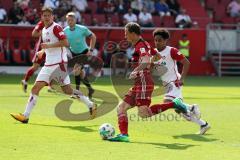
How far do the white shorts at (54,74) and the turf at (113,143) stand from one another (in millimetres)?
846

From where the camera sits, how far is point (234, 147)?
1052 cm

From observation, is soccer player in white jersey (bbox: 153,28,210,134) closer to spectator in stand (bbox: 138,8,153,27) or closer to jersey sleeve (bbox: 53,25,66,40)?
jersey sleeve (bbox: 53,25,66,40)

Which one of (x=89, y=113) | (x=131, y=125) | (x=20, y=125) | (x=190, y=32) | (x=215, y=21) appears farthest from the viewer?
(x=215, y=21)

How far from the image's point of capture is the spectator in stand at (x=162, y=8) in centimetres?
3519

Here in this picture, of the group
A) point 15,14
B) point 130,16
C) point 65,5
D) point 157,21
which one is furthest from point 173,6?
point 15,14

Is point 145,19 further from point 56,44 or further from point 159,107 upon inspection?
point 159,107

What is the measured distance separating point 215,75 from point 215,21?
4.47m

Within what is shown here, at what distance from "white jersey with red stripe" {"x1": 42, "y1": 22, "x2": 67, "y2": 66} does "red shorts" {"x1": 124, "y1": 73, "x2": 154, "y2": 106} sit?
289 cm

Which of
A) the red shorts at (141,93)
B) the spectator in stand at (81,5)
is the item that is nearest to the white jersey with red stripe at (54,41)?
the red shorts at (141,93)

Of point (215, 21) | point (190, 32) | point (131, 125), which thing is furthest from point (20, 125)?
point (215, 21)

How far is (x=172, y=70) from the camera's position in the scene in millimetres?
13047

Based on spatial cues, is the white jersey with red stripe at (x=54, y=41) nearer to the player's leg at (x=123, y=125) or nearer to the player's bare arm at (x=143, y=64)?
the player's bare arm at (x=143, y=64)

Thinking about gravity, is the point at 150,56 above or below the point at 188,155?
above

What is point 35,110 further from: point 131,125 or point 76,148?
point 76,148
